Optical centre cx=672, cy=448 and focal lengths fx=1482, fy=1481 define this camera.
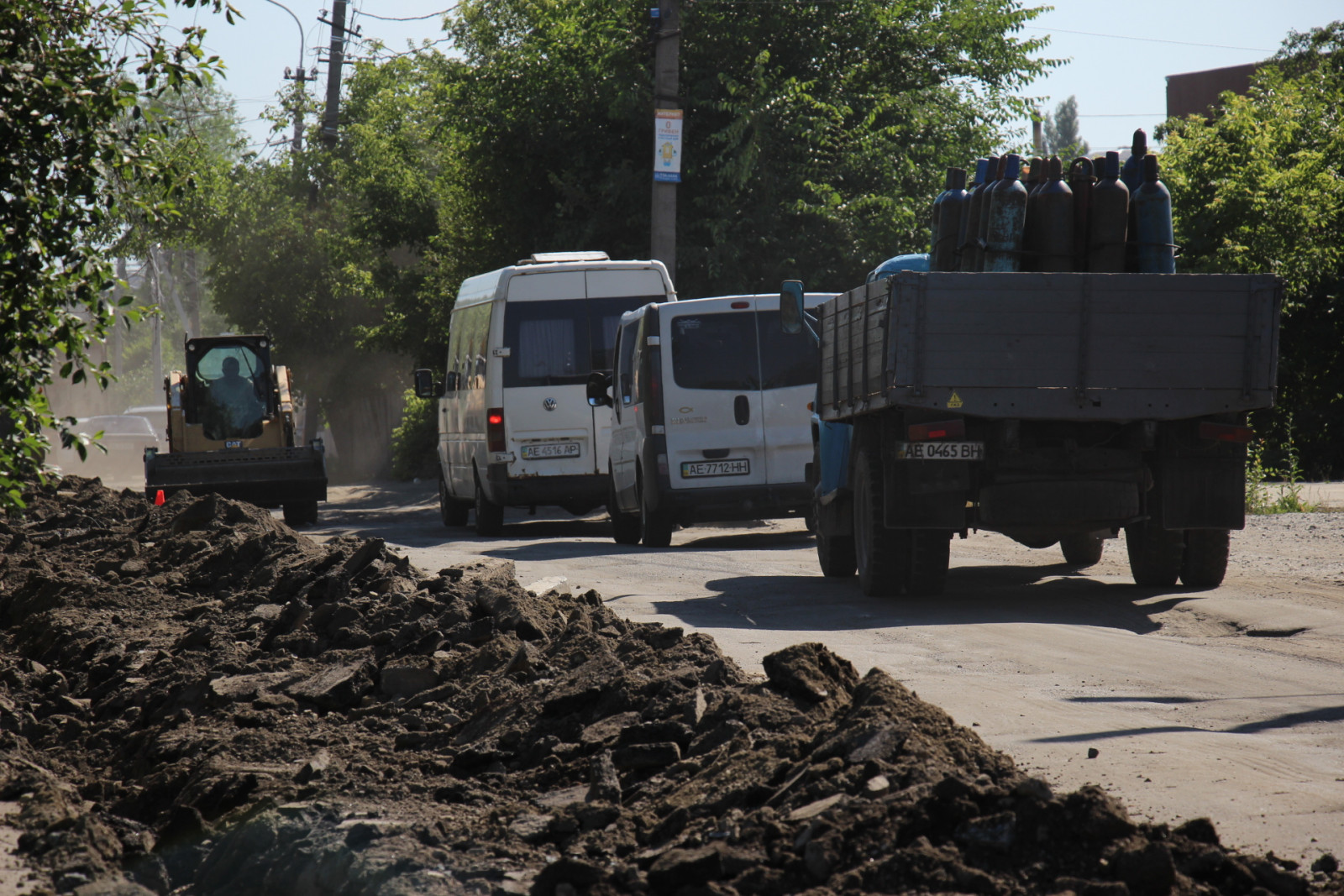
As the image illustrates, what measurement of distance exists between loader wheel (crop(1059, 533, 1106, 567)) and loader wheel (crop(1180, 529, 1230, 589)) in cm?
200

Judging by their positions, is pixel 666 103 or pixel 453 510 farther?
pixel 666 103

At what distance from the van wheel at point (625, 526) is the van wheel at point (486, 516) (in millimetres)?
2118

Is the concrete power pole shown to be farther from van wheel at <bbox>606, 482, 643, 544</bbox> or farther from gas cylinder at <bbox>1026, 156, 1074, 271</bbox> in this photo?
gas cylinder at <bbox>1026, 156, 1074, 271</bbox>

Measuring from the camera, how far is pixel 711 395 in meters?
14.4

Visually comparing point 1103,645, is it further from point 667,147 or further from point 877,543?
point 667,147

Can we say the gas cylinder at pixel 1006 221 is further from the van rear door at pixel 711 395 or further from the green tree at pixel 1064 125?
the green tree at pixel 1064 125

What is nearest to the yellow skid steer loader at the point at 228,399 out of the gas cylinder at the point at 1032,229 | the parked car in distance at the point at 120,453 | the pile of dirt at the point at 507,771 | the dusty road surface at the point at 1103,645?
the dusty road surface at the point at 1103,645

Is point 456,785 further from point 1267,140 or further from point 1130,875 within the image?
point 1267,140

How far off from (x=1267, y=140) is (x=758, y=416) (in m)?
16.6

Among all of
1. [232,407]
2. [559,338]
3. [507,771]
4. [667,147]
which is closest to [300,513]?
[232,407]

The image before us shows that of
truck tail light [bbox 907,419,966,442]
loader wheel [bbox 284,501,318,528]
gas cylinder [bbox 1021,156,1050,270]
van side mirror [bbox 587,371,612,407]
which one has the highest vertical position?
gas cylinder [bbox 1021,156,1050,270]

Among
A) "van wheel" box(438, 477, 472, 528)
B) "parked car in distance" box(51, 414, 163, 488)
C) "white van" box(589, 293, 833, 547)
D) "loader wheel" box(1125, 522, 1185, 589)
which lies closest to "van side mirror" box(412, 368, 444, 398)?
"van wheel" box(438, 477, 472, 528)

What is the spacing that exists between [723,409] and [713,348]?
1.96 ft

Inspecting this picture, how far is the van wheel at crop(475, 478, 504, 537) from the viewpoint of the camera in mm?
17612
